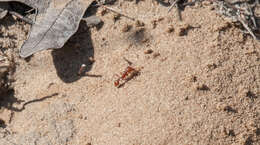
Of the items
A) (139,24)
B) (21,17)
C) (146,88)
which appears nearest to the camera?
(146,88)

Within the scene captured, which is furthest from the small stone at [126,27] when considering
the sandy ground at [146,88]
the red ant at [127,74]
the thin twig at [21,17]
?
the thin twig at [21,17]

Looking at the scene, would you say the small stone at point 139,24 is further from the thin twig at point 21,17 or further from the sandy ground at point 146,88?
the thin twig at point 21,17

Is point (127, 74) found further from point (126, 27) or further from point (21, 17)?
point (21, 17)

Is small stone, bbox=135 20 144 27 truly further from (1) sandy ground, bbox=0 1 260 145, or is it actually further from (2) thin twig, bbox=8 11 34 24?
(2) thin twig, bbox=8 11 34 24

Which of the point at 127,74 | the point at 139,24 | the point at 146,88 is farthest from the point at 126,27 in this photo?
the point at 146,88

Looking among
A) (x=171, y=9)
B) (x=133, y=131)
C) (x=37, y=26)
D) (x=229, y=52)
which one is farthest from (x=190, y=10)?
(x=37, y=26)

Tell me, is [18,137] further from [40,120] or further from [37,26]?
[37,26]
